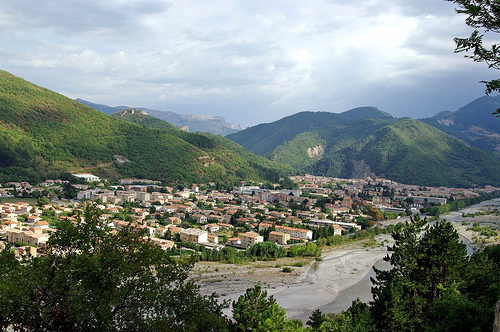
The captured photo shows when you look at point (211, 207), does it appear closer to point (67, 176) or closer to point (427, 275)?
point (67, 176)

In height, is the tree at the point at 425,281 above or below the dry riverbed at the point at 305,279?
above

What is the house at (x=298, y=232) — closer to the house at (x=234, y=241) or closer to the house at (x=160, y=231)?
the house at (x=234, y=241)

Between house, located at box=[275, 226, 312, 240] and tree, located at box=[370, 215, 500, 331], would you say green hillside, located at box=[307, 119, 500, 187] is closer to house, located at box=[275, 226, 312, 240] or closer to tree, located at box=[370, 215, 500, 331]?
house, located at box=[275, 226, 312, 240]

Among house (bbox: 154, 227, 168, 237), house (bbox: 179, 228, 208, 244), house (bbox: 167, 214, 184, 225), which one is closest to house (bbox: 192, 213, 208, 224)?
house (bbox: 167, 214, 184, 225)

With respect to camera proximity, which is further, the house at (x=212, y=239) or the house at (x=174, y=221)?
the house at (x=174, y=221)

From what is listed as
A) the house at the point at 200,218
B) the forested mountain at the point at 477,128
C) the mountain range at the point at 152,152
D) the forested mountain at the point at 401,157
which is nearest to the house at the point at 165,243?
the house at the point at 200,218

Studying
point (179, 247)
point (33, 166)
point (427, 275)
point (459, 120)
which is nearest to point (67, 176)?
point (33, 166)

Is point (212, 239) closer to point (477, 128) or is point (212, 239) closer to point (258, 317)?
point (258, 317)
